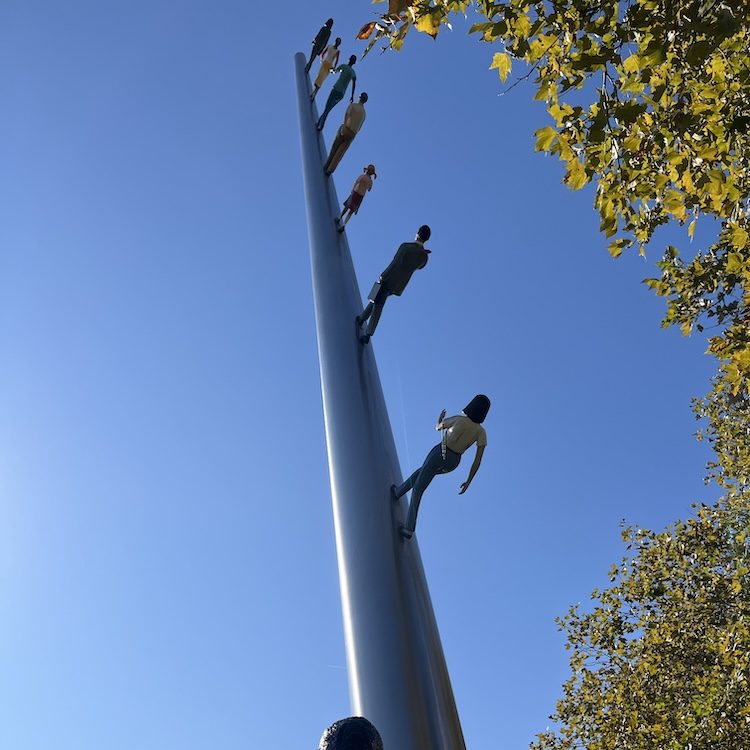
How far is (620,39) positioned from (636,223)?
1.85 metres

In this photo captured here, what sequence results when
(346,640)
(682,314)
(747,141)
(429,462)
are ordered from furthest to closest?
(682,314)
(747,141)
(429,462)
(346,640)

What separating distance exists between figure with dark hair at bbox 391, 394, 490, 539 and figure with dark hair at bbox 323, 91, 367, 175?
328 centimetres

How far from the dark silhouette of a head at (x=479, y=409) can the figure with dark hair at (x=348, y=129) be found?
3.27 m

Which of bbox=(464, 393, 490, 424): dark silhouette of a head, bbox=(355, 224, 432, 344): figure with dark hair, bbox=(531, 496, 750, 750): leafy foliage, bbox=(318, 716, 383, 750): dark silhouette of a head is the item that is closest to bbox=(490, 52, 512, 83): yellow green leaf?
bbox=(355, 224, 432, 344): figure with dark hair

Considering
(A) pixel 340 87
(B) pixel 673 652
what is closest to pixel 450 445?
(A) pixel 340 87

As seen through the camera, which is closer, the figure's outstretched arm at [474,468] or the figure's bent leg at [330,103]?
the figure's outstretched arm at [474,468]

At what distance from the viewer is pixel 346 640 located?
263 centimetres

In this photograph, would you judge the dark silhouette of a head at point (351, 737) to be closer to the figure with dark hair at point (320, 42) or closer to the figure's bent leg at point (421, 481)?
the figure's bent leg at point (421, 481)

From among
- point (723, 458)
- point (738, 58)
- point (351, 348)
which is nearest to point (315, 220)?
point (351, 348)

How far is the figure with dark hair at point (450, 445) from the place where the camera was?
10.1ft

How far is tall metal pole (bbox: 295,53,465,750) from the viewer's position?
2.36 metres

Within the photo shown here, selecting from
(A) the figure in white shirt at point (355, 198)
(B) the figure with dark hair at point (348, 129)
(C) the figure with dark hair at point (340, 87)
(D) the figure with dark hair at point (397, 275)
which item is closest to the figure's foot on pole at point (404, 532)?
(D) the figure with dark hair at point (397, 275)

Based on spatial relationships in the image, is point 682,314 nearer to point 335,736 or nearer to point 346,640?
point 346,640

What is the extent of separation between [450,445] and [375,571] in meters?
0.66
